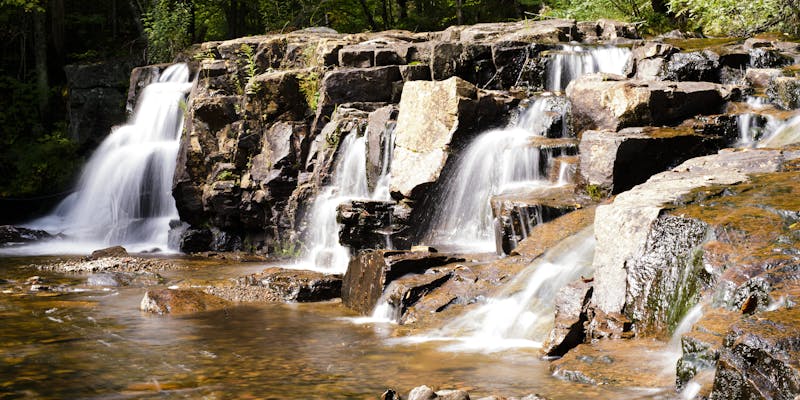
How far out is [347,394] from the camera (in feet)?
18.4

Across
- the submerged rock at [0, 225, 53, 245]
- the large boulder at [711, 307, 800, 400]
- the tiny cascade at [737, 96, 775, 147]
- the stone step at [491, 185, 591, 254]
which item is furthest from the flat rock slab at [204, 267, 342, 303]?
the submerged rock at [0, 225, 53, 245]

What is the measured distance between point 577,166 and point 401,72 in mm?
5285

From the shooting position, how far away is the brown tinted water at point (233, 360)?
5.71 m

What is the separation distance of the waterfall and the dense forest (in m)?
5.88

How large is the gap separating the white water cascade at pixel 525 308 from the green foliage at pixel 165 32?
52.5ft

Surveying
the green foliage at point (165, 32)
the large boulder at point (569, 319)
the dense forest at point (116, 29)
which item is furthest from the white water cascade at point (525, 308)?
the green foliage at point (165, 32)

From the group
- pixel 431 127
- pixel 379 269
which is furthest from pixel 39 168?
pixel 379 269

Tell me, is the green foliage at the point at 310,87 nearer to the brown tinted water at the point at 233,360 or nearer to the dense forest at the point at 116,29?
the dense forest at the point at 116,29

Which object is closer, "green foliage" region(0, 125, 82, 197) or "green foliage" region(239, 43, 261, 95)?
"green foliage" region(239, 43, 261, 95)

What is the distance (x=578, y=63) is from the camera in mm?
14203

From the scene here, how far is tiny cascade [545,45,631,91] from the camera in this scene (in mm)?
14133

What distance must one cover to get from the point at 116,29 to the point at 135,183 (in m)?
10.1

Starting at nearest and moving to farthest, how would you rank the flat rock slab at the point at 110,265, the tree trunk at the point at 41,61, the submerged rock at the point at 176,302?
1. the submerged rock at the point at 176,302
2. the flat rock slab at the point at 110,265
3. the tree trunk at the point at 41,61

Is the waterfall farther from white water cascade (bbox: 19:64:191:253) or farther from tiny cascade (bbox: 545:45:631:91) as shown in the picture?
white water cascade (bbox: 19:64:191:253)
